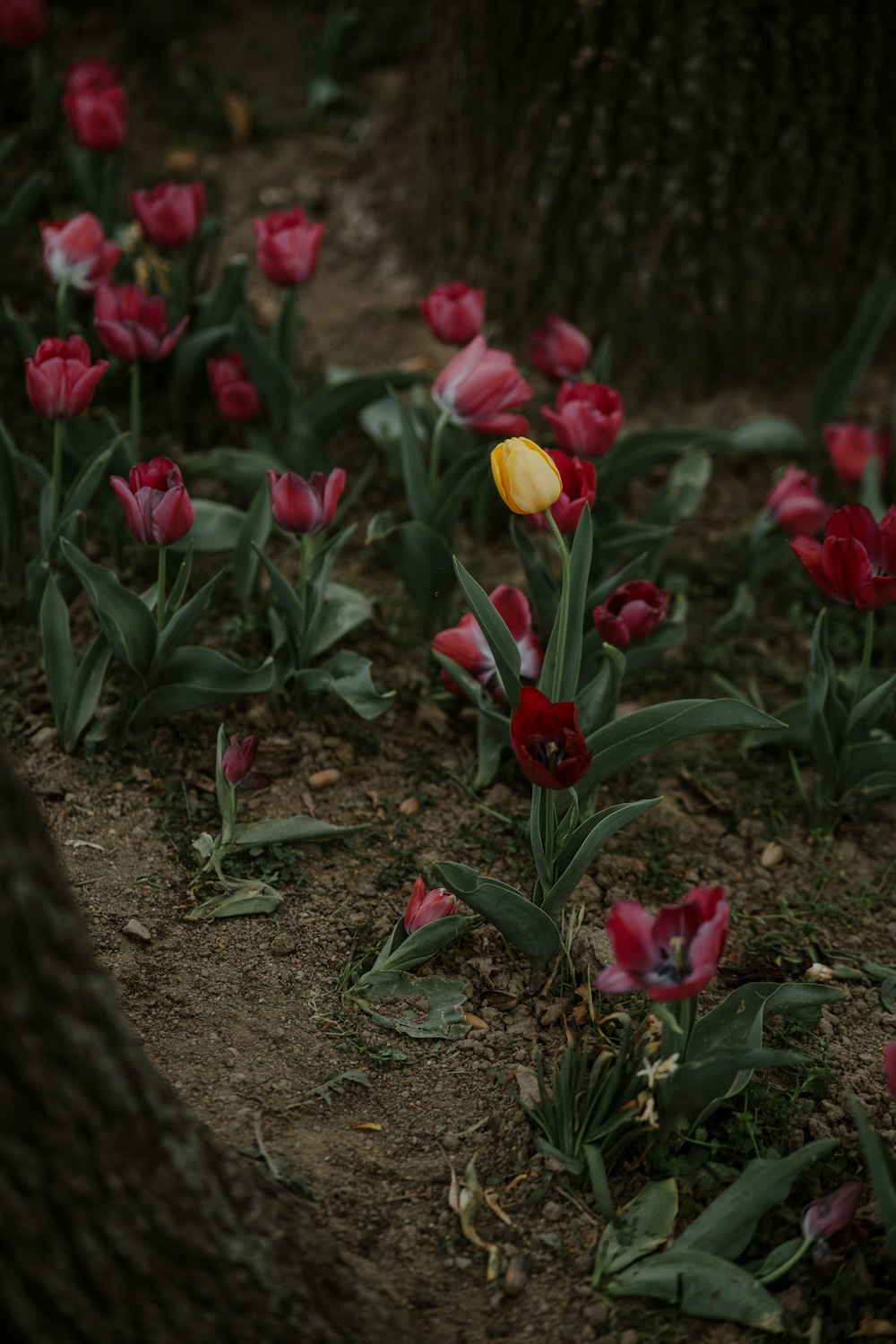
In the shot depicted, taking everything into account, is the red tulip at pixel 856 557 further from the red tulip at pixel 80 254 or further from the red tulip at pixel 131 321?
the red tulip at pixel 80 254

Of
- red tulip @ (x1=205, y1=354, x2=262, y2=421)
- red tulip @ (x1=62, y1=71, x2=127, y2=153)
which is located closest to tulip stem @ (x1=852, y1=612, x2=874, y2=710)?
red tulip @ (x1=205, y1=354, x2=262, y2=421)

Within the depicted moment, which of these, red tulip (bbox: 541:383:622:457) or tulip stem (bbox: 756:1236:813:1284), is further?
red tulip (bbox: 541:383:622:457)

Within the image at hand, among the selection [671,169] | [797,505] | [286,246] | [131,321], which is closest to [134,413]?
[131,321]

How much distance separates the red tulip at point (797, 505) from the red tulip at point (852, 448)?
27 cm

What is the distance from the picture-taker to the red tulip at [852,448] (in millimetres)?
2647

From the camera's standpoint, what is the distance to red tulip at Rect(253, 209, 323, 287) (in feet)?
7.58

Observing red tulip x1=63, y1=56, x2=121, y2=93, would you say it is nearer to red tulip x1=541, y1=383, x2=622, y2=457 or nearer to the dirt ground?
the dirt ground

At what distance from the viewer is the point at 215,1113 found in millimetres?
1545

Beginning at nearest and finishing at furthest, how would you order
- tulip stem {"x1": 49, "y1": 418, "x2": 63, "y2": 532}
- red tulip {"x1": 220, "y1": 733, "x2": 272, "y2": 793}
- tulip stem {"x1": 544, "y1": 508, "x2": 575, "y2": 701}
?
tulip stem {"x1": 544, "y1": 508, "x2": 575, "y2": 701} → red tulip {"x1": 220, "y1": 733, "x2": 272, "y2": 793} → tulip stem {"x1": 49, "y1": 418, "x2": 63, "y2": 532}

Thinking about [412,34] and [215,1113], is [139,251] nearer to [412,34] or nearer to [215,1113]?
[412,34]

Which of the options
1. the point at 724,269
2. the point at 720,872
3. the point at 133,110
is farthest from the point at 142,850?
the point at 133,110

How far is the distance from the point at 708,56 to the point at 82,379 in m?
1.63

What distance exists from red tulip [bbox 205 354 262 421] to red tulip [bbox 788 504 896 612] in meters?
1.14

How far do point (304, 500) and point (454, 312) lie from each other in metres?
0.59
